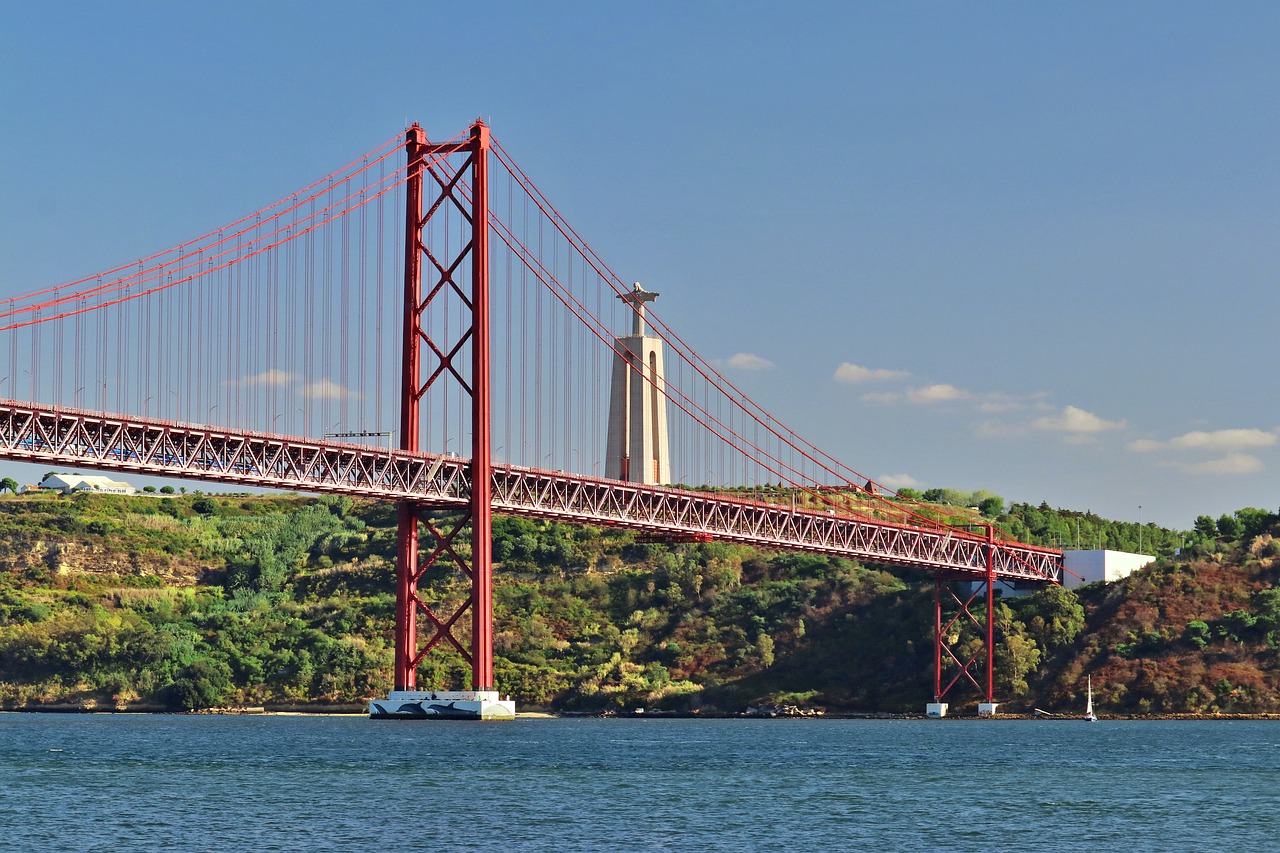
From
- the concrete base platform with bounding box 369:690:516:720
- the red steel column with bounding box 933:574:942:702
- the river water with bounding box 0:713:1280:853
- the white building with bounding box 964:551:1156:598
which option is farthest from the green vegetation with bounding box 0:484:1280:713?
the concrete base platform with bounding box 369:690:516:720

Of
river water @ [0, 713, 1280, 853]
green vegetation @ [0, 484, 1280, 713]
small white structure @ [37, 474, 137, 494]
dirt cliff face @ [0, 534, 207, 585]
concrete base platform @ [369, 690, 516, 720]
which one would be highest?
small white structure @ [37, 474, 137, 494]

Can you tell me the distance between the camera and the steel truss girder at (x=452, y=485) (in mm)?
66875

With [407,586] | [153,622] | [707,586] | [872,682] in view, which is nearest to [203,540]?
[153,622]

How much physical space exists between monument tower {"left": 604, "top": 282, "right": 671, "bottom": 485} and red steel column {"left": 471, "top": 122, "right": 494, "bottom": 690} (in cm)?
3882

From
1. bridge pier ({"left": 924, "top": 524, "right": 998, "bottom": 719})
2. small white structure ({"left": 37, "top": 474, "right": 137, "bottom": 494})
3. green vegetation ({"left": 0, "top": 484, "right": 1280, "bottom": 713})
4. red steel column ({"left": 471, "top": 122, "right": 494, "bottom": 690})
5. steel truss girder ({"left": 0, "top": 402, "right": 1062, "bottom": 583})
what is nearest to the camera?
steel truss girder ({"left": 0, "top": 402, "right": 1062, "bottom": 583})

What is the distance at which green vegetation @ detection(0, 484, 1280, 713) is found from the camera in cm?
10556

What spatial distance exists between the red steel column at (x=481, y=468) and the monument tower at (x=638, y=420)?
1528 inches

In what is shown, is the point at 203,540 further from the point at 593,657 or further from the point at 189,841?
the point at 189,841

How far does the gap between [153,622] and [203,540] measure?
2118 cm

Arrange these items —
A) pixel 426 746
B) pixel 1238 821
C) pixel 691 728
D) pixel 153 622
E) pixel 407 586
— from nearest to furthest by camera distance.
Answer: pixel 1238 821, pixel 426 746, pixel 407 586, pixel 691 728, pixel 153 622

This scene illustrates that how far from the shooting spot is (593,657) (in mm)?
114000

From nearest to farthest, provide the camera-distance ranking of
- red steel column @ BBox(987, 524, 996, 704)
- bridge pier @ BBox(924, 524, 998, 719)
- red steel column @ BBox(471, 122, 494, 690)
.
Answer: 1. red steel column @ BBox(471, 122, 494, 690)
2. bridge pier @ BBox(924, 524, 998, 719)
3. red steel column @ BBox(987, 524, 996, 704)

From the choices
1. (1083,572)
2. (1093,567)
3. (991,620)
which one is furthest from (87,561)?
(1093,567)

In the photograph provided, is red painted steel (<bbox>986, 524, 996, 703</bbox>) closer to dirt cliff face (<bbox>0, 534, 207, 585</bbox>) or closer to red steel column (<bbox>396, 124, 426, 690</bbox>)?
red steel column (<bbox>396, 124, 426, 690</bbox>)
